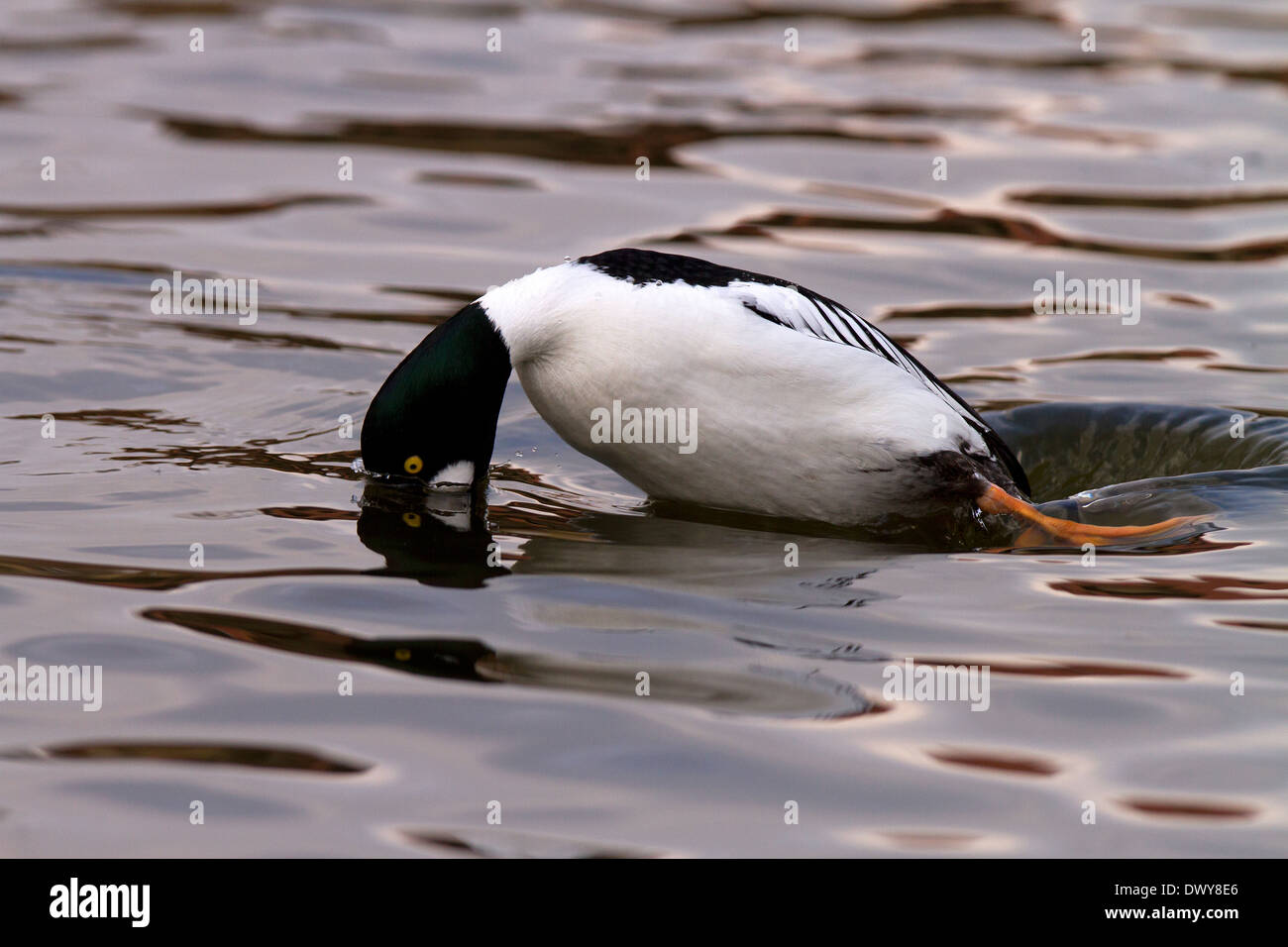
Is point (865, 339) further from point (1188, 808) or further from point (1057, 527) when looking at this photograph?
point (1188, 808)

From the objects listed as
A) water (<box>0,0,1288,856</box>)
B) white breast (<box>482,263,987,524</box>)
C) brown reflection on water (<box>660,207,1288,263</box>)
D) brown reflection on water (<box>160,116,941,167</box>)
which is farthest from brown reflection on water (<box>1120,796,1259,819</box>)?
brown reflection on water (<box>160,116,941,167</box>)

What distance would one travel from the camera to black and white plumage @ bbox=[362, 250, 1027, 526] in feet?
19.6

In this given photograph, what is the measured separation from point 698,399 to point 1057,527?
5.13ft

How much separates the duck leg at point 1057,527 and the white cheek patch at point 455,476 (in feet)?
6.54

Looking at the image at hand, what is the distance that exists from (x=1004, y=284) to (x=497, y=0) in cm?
875

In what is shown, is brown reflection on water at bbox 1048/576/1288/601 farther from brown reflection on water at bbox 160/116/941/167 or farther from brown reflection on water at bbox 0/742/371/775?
brown reflection on water at bbox 160/116/941/167

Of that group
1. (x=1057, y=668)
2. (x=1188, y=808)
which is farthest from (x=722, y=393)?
(x=1188, y=808)

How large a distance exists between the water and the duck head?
0.82 feet

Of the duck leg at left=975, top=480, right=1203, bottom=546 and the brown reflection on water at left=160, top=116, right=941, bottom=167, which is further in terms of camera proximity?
the brown reflection on water at left=160, top=116, right=941, bottom=167

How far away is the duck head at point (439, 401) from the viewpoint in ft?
19.8

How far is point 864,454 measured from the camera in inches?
243

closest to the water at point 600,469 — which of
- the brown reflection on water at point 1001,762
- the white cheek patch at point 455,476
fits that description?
the brown reflection on water at point 1001,762

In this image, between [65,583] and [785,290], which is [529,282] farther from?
[65,583]
